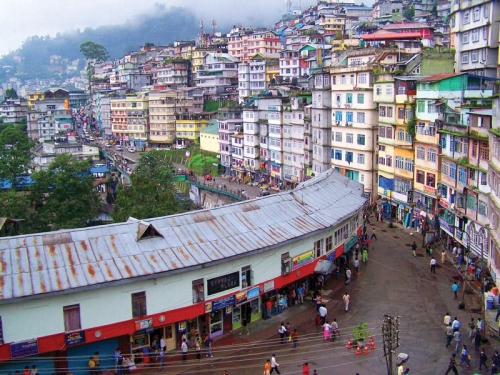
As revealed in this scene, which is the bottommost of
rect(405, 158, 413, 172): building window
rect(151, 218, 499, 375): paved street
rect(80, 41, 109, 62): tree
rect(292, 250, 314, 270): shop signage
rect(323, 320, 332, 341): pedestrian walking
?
rect(151, 218, 499, 375): paved street

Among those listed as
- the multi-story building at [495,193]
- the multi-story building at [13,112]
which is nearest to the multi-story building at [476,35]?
the multi-story building at [495,193]

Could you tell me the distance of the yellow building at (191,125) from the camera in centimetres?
9625

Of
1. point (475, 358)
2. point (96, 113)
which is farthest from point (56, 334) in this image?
point (96, 113)

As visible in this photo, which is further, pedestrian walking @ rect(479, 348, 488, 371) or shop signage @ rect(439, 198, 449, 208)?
shop signage @ rect(439, 198, 449, 208)

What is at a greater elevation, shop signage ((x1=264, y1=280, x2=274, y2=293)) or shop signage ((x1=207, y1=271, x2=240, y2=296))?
shop signage ((x1=207, y1=271, x2=240, y2=296))

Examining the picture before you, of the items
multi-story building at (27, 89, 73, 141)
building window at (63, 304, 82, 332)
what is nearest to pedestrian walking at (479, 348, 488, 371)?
building window at (63, 304, 82, 332)

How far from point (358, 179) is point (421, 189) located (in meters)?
11.0

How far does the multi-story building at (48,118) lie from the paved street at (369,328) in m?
86.6

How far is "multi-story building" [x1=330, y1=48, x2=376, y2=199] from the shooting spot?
2035 inches

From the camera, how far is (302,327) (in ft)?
87.2

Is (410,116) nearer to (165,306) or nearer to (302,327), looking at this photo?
(302,327)

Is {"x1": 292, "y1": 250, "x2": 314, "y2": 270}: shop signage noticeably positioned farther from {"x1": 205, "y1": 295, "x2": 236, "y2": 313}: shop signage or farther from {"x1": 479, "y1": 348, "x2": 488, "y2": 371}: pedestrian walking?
{"x1": 479, "y1": 348, "x2": 488, "y2": 371}: pedestrian walking

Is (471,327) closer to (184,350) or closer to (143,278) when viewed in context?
(184,350)

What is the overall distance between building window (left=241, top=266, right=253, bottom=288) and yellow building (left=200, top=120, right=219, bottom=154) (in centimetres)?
5951
